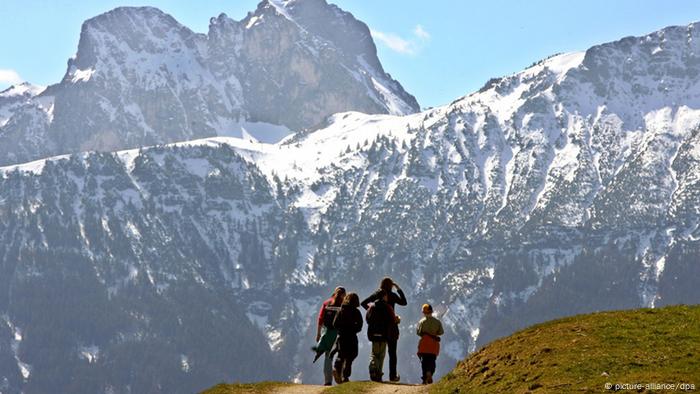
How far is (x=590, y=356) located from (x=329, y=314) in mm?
13463

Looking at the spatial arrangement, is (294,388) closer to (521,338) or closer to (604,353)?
(521,338)

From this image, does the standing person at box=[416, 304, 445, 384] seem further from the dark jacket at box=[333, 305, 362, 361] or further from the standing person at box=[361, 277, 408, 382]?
the dark jacket at box=[333, 305, 362, 361]

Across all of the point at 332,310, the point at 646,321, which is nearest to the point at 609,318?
the point at 646,321

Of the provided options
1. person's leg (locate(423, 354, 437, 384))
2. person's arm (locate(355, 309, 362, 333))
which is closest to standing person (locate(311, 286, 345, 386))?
person's arm (locate(355, 309, 362, 333))

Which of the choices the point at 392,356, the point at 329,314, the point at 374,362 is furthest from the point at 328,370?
the point at 392,356

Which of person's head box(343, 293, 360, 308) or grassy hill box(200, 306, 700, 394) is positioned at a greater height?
person's head box(343, 293, 360, 308)

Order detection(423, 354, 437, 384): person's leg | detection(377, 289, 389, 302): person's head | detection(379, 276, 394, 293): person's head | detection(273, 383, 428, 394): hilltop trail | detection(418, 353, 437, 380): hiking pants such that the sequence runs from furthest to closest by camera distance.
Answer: detection(418, 353, 437, 380): hiking pants, detection(423, 354, 437, 384): person's leg, detection(377, 289, 389, 302): person's head, detection(379, 276, 394, 293): person's head, detection(273, 383, 428, 394): hilltop trail

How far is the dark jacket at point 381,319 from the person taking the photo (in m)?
56.4

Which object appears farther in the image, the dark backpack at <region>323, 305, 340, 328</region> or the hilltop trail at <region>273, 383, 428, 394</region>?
the dark backpack at <region>323, 305, 340, 328</region>

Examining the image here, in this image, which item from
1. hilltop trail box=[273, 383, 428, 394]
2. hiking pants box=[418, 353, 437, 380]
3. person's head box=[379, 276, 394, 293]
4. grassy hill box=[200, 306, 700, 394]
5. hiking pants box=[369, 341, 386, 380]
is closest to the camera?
grassy hill box=[200, 306, 700, 394]

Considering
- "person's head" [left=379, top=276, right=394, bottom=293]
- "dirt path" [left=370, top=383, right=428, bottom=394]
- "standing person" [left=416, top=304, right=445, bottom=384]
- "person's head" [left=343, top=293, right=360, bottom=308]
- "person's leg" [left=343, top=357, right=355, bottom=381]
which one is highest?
"person's head" [left=379, top=276, right=394, bottom=293]

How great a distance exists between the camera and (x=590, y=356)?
4759cm

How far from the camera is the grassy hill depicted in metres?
45.1

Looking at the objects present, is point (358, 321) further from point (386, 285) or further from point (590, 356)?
point (590, 356)
